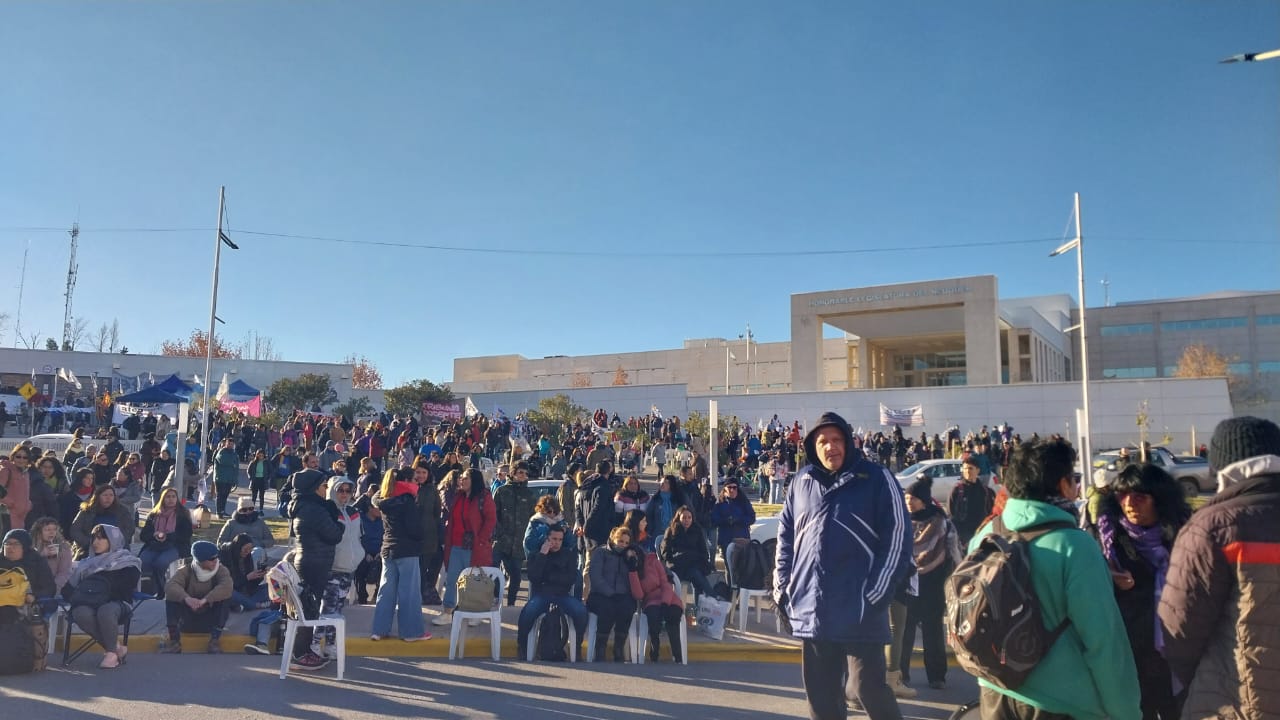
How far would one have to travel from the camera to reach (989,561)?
2736 millimetres

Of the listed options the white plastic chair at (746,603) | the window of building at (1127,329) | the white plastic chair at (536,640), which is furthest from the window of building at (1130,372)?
the white plastic chair at (536,640)

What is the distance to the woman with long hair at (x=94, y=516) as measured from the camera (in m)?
8.69

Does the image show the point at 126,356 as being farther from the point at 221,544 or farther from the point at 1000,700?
the point at 1000,700

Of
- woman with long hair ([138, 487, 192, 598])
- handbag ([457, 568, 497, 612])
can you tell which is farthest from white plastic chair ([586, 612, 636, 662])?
woman with long hair ([138, 487, 192, 598])

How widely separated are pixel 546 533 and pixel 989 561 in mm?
5738

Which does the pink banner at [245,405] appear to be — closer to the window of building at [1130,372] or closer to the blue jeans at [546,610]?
the blue jeans at [546,610]

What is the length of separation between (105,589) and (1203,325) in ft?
265

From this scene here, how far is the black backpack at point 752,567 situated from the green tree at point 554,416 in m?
24.2

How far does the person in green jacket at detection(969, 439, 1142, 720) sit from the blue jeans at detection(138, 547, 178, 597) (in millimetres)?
8959

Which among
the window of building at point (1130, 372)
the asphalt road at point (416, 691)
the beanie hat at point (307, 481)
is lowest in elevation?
the asphalt road at point (416, 691)

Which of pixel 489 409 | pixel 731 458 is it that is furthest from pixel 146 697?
pixel 489 409

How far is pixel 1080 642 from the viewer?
2705 millimetres

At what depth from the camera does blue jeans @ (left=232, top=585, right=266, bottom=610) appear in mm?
8797

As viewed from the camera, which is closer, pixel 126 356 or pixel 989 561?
pixel 989 561
